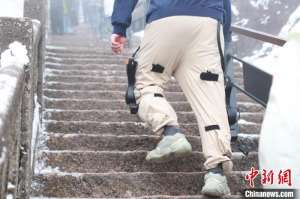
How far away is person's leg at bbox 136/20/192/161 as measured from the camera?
10.2ft

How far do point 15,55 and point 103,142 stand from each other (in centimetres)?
137

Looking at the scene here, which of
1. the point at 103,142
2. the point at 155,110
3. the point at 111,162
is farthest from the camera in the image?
the point at 103,142

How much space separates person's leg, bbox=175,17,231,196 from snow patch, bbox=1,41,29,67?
3.48ft

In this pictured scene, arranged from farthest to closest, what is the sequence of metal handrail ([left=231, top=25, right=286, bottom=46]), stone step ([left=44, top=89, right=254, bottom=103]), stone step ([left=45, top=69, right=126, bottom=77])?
stone step ([left=45, top=69, right=126, bottom=77]), stone step ([left=44, top=89, right=254, bottom=103]), metal handrail ([left=231, top=25, right=286, bottom=46])

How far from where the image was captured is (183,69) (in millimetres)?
3307

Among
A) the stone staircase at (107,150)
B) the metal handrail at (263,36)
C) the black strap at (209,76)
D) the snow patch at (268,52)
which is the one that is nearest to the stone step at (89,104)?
the stone staircase at (107,150)

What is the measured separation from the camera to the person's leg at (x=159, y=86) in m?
3.11

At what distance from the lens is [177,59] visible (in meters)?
3.32

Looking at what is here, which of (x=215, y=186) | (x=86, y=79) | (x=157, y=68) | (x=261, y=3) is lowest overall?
(x=261, y=3)

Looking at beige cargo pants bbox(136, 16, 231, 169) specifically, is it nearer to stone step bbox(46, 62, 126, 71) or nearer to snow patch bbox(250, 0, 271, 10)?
stone step bbox(46, 62, 126, 71)

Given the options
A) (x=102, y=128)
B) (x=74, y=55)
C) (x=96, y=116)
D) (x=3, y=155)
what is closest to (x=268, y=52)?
(x=74, y=55)

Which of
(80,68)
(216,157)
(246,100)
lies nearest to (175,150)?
(216,157)

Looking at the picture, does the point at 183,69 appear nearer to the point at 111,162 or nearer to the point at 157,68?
the point at 157,68

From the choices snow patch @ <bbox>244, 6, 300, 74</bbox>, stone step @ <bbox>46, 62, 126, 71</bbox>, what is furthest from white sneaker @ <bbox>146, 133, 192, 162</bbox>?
snow patch @ <bbox>244, 6, 300, 74</bbox>
